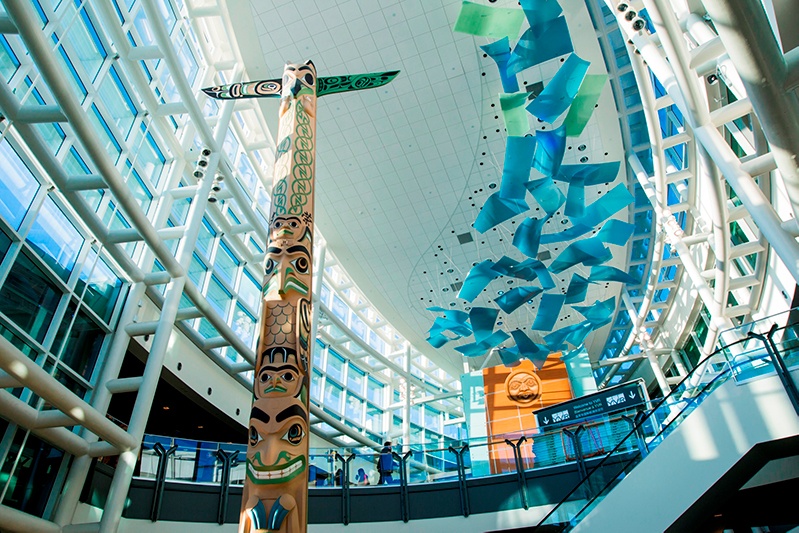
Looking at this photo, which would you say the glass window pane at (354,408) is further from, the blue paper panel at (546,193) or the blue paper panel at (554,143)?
the blue paper panel at (554,143)

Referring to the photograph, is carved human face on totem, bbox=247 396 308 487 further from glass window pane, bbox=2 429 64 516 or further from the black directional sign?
the black directional sign

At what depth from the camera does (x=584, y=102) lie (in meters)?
12.3

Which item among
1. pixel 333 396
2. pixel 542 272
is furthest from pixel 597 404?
pixel 333 396

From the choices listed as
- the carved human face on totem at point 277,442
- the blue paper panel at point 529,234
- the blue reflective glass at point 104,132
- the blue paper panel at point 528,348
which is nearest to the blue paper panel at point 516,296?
the blue paper panel at point 528,348

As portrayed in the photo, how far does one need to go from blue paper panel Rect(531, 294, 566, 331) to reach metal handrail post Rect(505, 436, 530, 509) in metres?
6.55

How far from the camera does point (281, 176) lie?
6.80 m

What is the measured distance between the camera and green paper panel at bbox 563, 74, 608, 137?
12156 mm

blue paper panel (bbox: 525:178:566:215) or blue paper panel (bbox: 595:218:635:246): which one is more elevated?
blue paper panel (bbox: 525:178:566:215)

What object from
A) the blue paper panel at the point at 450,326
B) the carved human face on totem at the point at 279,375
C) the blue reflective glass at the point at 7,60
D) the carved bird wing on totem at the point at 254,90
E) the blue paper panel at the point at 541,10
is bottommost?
the carved human face on totem at the point at 279,375

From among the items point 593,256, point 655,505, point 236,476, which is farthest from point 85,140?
point 593,256

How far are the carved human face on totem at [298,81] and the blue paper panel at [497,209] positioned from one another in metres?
6.32

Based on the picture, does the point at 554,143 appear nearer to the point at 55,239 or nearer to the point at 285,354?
the point at 285,354

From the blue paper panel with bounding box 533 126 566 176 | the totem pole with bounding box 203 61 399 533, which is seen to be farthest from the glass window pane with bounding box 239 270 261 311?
the totem pole with bounding box 203 61 399 533

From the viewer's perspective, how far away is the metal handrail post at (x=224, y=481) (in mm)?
8820
